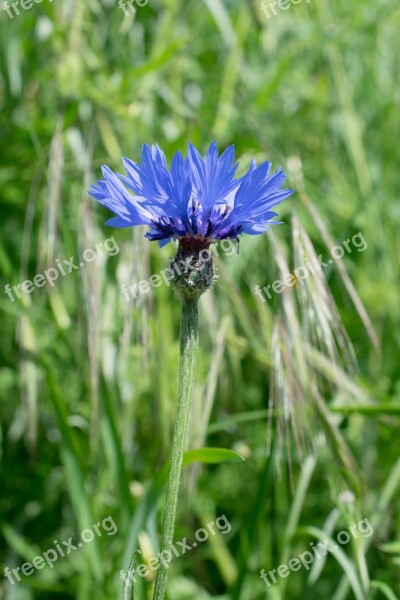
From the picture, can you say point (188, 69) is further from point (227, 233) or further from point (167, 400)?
point (227, 233)

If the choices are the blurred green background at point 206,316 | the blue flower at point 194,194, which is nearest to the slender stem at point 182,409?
the blue flower at point 194,194

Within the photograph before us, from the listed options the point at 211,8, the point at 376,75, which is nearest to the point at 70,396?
the point at 211,8

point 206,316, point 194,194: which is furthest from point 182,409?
point 206,316

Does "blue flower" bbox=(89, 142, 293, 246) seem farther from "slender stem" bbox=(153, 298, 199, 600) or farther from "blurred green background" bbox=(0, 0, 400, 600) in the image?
"blurred green background" bbox=(0, 0, 400, 600)

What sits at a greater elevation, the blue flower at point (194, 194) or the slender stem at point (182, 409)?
the blue flower at point (194, 194)

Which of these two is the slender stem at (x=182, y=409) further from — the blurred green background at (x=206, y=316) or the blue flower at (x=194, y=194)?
the blurred green background at (x=206, y=316)
